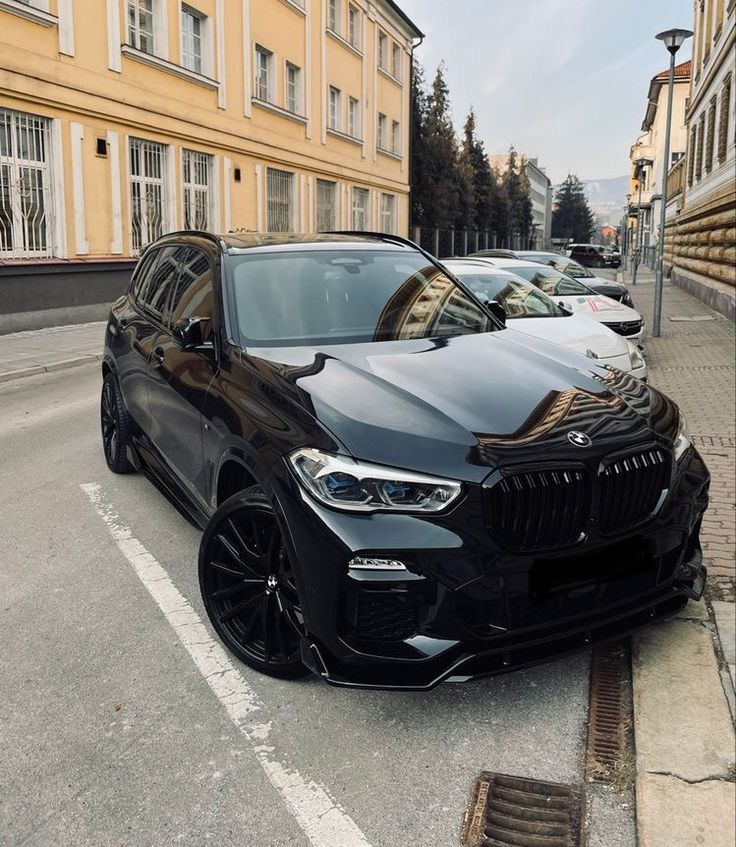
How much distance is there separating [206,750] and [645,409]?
2.13 meters

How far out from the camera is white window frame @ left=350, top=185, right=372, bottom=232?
30.5m

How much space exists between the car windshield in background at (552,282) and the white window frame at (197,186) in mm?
9697

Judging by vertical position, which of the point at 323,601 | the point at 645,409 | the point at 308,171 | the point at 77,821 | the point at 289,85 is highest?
the point at 289,85

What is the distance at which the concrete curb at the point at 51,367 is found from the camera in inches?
403

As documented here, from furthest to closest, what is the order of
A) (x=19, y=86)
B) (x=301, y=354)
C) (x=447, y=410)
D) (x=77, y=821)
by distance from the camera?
(x=19, y=86) → (x=301, y=354) → (x=447, y=410) → (x=77, y=821)

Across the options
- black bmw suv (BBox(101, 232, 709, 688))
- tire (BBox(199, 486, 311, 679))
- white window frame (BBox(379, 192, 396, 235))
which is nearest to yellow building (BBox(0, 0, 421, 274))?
white window frame (BBox(379, 192, 396, 235))

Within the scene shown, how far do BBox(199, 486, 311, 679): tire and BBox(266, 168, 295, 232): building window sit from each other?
20979 millimetres

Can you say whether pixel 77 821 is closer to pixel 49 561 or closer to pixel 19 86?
pixel 49 561

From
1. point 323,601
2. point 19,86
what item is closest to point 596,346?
point 323,601

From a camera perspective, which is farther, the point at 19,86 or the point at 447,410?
the point at 19,86

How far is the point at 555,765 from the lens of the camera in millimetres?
2779

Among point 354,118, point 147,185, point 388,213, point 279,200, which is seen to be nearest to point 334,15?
point 354,118

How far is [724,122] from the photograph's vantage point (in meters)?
21.8

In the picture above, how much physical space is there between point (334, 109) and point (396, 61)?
25.3 feet
